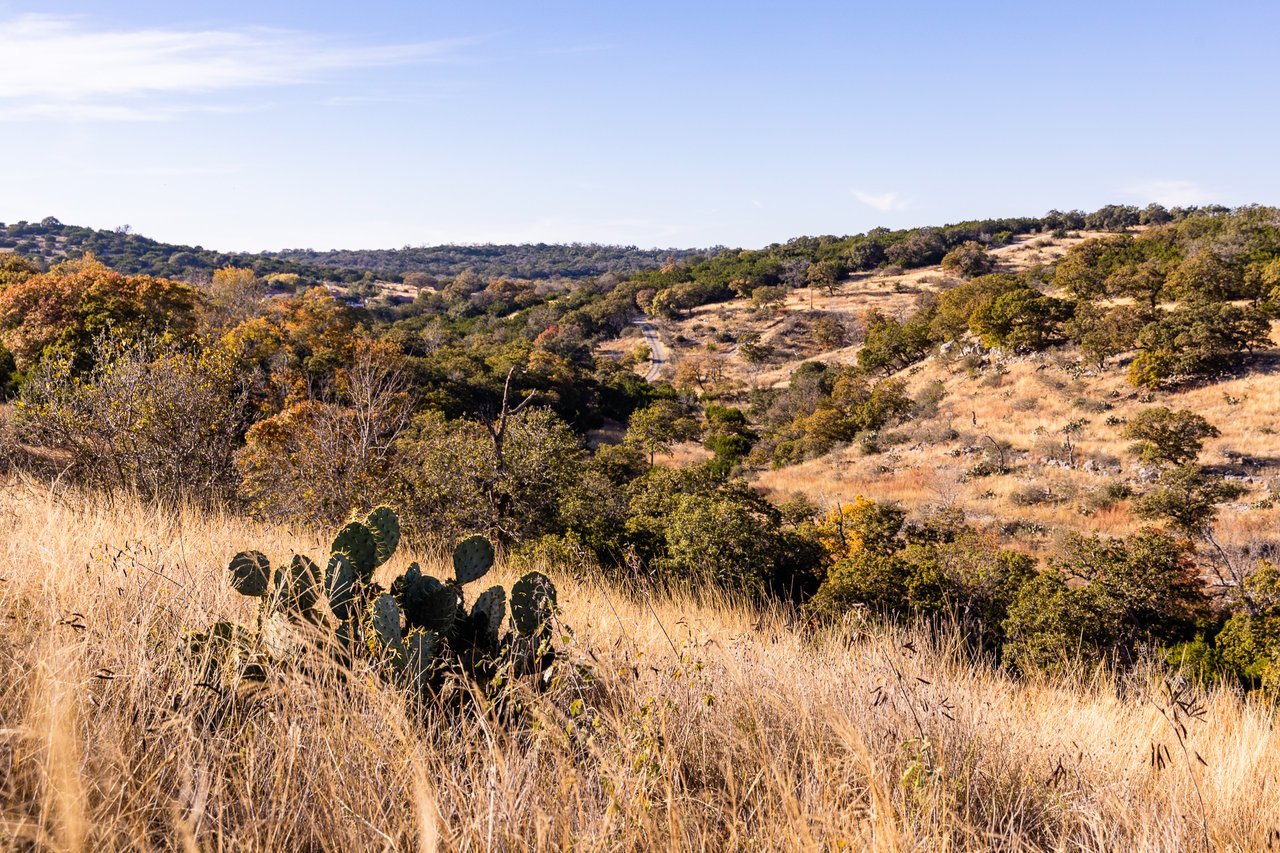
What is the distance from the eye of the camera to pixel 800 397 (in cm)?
4531

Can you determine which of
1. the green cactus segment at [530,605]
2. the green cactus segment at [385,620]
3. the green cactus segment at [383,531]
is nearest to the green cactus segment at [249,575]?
the green cactus segment at [383,531]

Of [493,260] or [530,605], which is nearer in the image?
[530,605]

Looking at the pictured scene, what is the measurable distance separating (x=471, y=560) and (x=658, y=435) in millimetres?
33716

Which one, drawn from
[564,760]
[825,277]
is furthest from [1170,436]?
[825,277]

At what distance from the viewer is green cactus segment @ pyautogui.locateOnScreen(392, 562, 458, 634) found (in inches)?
127

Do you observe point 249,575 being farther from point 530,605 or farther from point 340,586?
point 530,605

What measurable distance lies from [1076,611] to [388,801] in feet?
41.2

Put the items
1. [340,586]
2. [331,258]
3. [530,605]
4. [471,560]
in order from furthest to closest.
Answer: [331,258]
[471,560]
[530,605]
[340,586]

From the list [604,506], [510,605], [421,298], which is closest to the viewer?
[510,605]

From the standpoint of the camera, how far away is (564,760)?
7.43ft

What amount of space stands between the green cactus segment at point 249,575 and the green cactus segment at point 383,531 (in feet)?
1.63

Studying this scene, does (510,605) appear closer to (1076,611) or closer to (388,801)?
(388,801)

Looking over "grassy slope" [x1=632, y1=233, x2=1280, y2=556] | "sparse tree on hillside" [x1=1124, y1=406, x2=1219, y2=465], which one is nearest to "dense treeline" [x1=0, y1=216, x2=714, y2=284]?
"grassy slope" [x1=632, y1=233, x2=1280, y2=556]

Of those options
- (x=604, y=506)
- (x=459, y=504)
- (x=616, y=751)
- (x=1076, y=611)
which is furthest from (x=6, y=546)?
(x=1076, y=611)
